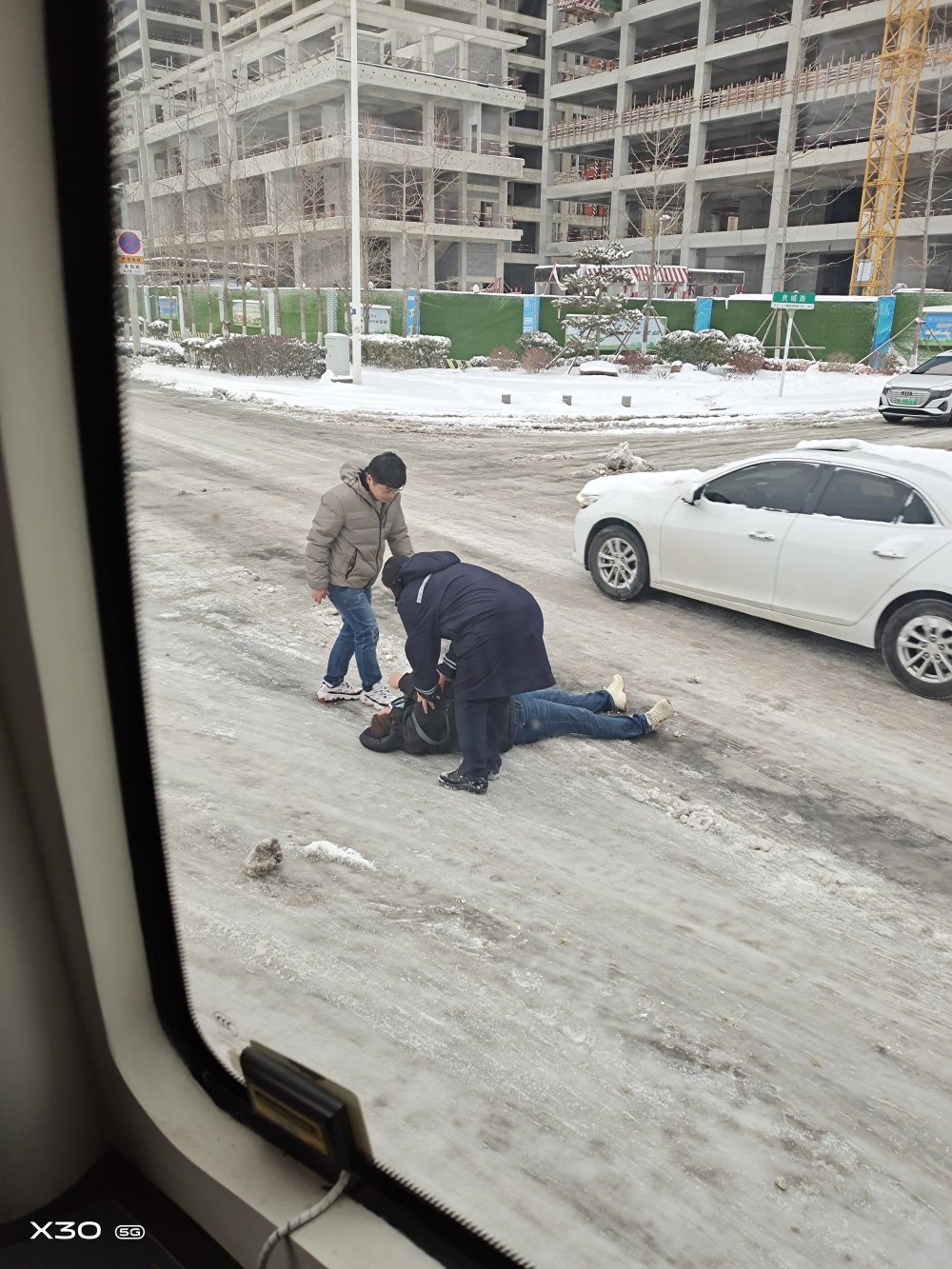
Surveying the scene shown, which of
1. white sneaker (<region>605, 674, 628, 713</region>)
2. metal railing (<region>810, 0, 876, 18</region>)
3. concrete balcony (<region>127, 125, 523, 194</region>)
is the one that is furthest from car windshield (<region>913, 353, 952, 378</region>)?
white sneaker (<region>605, 674, 628, 713</region>)

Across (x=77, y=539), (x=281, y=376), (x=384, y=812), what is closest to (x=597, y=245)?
(x=281, y=376)

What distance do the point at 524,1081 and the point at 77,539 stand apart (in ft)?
→ 6.04

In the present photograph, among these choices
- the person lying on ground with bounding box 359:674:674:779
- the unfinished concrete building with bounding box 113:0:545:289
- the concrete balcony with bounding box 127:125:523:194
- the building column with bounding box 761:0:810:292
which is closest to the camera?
the unfinished concrete building with bounding box 113:0:545:289

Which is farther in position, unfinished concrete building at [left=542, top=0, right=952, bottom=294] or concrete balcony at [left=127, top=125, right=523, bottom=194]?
unfinished concrete building at [left=542, top=0, right=952, bottom=294]

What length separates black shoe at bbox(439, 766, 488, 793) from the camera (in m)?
3.89

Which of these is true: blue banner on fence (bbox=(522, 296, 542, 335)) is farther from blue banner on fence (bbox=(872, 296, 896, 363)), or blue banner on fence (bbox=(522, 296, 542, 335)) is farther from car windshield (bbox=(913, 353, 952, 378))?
car windshield (bbox=(913, 353, 952, 378))

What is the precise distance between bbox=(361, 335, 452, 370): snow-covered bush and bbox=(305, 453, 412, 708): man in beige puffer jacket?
19.8 metres

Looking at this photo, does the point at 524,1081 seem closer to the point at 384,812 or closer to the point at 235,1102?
the point at 235,1102

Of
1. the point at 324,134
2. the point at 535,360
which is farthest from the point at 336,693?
the point at 535,360

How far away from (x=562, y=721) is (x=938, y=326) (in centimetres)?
2833

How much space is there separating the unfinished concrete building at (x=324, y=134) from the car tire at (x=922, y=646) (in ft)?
14.5

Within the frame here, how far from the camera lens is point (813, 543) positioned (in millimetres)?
5527

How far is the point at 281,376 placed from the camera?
20766 mm

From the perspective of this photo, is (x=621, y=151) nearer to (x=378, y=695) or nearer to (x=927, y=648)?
(x=927, y=648)
